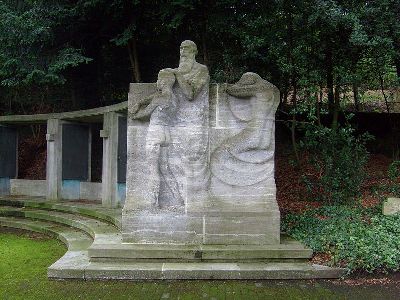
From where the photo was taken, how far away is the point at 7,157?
12.8 meters

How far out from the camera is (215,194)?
6.16 m

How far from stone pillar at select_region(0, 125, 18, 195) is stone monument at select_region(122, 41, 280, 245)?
311 inches

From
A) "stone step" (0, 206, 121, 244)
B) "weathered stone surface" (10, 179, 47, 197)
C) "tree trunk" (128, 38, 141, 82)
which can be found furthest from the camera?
"tree trunk" (128, 38, 141, 82)

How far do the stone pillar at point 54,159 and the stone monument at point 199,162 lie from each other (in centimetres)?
561

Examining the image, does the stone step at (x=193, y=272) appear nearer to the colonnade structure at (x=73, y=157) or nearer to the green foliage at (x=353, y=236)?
the green foliage at (x=353, y=236)

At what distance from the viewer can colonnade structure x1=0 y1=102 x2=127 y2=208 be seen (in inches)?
377

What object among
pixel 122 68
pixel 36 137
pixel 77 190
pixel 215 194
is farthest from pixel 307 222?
pixel 36 137

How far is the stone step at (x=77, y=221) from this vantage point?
6648 millimetres

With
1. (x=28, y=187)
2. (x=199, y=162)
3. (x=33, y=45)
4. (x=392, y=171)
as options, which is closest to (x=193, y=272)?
(x=199, y=162)

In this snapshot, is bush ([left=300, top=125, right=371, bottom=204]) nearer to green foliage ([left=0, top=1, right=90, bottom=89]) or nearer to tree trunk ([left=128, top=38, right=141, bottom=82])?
tree trunk ([left=128, top=38, right=141, bottom=82])

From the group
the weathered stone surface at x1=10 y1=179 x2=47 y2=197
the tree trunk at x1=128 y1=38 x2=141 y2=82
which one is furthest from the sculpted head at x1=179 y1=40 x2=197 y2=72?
the weathered stone surface at x1=10 y1=179 x2=47 y2=197

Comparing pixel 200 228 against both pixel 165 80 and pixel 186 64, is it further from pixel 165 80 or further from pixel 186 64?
pixel 186 64

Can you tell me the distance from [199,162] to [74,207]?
15.3 ft

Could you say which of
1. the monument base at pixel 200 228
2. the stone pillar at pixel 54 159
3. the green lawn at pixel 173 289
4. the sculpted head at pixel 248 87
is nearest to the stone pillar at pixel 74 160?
the stone pillar at pixel 54 159
